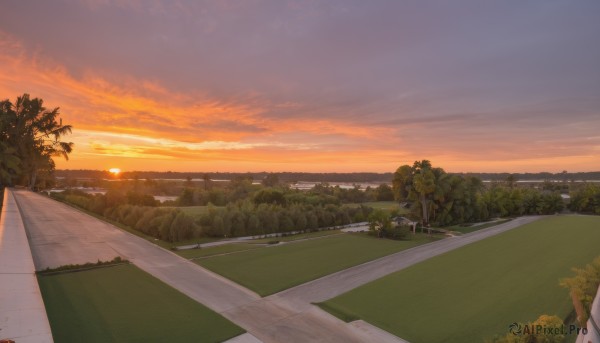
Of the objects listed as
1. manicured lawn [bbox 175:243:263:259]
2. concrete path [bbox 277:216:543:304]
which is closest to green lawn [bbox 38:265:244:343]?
concrete path [bbox 277:216:543:304]

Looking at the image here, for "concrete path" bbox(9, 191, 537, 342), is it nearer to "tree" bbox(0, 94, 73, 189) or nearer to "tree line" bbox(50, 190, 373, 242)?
"tree line" bbox(50, 190, 373, 242)

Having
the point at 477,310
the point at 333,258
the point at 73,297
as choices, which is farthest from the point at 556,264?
the point at 73,297

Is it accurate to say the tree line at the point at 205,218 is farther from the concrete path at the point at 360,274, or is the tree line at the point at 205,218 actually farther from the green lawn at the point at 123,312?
the concrete path at the point at 360,274

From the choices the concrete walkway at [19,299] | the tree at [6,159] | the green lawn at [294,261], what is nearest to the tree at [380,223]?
the green lawn at [294,261]

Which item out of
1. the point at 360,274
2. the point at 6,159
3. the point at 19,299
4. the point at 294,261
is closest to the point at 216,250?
the point at 294,261

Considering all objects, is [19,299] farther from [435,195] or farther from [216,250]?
[435,195]

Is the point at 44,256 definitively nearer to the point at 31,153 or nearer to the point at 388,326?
the point at 388,326
